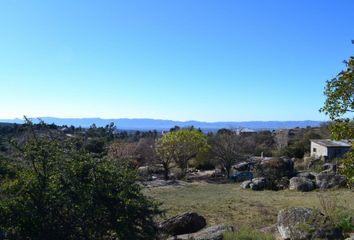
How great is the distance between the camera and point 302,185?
28.9m

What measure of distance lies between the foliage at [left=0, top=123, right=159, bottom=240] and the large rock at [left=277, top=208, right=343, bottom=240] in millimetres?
3975

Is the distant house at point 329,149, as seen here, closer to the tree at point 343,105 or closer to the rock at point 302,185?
the rock at point 302,185

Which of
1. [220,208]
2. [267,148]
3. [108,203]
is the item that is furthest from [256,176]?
[108,203]

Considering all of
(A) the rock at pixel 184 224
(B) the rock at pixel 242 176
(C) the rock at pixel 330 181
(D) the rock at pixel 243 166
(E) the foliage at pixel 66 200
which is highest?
(E) the foliage at pixel 66 200

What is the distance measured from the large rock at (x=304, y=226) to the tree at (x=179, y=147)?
1141 inches

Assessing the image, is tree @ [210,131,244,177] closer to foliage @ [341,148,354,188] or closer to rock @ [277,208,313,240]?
rock @ [277,208,313,240]

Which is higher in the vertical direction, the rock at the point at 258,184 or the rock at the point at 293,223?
the rock at the point at 293,223

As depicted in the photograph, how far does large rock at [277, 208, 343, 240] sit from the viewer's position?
32.3ft

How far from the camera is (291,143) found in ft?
186

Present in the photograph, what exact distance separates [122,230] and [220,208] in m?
13.4

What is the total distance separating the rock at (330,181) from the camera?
2839 centimetres

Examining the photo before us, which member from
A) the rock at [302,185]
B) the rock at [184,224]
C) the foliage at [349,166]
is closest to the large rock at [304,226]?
the foliage at [349,166]

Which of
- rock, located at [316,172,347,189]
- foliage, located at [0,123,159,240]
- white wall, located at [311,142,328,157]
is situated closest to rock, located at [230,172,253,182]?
rock, located at [316,172,347,189]

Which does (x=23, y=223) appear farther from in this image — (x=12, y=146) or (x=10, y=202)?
(x=12, y=146)
